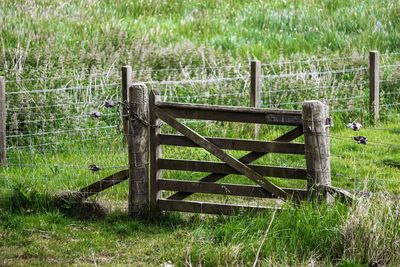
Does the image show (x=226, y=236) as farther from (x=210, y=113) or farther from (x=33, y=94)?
(x=33, y=94)

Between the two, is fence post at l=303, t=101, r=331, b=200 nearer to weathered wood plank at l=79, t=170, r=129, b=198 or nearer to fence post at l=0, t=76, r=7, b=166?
weathered wood plank at l=79, t=170, r=129, b=198

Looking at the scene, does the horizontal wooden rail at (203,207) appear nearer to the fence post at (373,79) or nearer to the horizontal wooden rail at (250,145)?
the horizontal wooden rail at (250,145)

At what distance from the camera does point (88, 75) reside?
17016 millimetres

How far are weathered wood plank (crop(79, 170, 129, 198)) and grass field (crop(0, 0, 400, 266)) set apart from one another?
0.57ft

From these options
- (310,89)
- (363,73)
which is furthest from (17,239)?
(363,73)

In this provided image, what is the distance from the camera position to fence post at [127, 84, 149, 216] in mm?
10852

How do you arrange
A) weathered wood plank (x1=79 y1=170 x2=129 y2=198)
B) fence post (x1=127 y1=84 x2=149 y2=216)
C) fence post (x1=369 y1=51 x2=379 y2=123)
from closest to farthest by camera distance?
fence post (x1=127 y1=84 x2=149 y2=216) < weathered wood plank (x1=79 y1=170 x2=129 y2=198) < fence post (x1=369 y1=51 x2=379 y2=123)

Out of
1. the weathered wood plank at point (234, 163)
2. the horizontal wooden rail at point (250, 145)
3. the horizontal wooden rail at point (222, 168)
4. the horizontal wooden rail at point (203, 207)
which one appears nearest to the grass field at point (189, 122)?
the horizontal wooden rail at point (203, 207)

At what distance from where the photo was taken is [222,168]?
10.7 meters

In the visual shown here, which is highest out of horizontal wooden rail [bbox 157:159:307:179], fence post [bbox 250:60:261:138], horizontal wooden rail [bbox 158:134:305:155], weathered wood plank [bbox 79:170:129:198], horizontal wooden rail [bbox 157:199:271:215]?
fence post [bbox 250:60:261:138]

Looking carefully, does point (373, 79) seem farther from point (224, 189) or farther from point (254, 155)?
point (224, 189)

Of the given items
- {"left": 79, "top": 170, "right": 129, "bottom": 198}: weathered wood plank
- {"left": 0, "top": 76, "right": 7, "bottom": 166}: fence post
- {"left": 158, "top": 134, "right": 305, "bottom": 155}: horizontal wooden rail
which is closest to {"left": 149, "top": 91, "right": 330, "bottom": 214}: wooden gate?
{"left": 158, "top": 134, "right": 305, "bottom": 155}: horizontal wooden rail

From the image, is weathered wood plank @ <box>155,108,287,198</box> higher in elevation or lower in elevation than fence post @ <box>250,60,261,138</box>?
lower

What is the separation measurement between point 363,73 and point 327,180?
8.23 metres
